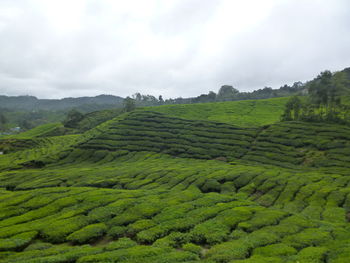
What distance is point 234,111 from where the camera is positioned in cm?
12825

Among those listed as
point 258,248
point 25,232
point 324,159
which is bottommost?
point 324,159

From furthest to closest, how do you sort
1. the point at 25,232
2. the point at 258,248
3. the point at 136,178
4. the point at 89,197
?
the point at 136,178 < the point at 89,197 < the point at 25,232 < the point at 258,248

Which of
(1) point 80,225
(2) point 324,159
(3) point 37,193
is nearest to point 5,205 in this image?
(3) point 37,193

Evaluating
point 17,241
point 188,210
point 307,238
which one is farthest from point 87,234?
point 307,238

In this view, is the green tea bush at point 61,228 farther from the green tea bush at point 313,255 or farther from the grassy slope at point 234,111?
the grassy slope at point 234,111

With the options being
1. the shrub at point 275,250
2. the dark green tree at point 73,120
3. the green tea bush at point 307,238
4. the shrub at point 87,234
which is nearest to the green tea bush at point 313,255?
→ the shrub at point 275,250

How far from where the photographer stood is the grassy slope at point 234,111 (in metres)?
112

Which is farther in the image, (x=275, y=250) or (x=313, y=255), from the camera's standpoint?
(x=275, y=250)

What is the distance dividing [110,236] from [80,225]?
10.4 ft

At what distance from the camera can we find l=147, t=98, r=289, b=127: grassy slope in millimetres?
112287

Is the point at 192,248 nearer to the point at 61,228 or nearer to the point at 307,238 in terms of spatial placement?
the point at 307,238

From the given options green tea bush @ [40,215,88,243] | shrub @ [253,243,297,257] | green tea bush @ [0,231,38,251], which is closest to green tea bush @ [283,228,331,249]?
shrub @ [253,243,297,257]

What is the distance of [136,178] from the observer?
39844mm

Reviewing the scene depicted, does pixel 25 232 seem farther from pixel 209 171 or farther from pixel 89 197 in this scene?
pixel 209 171
